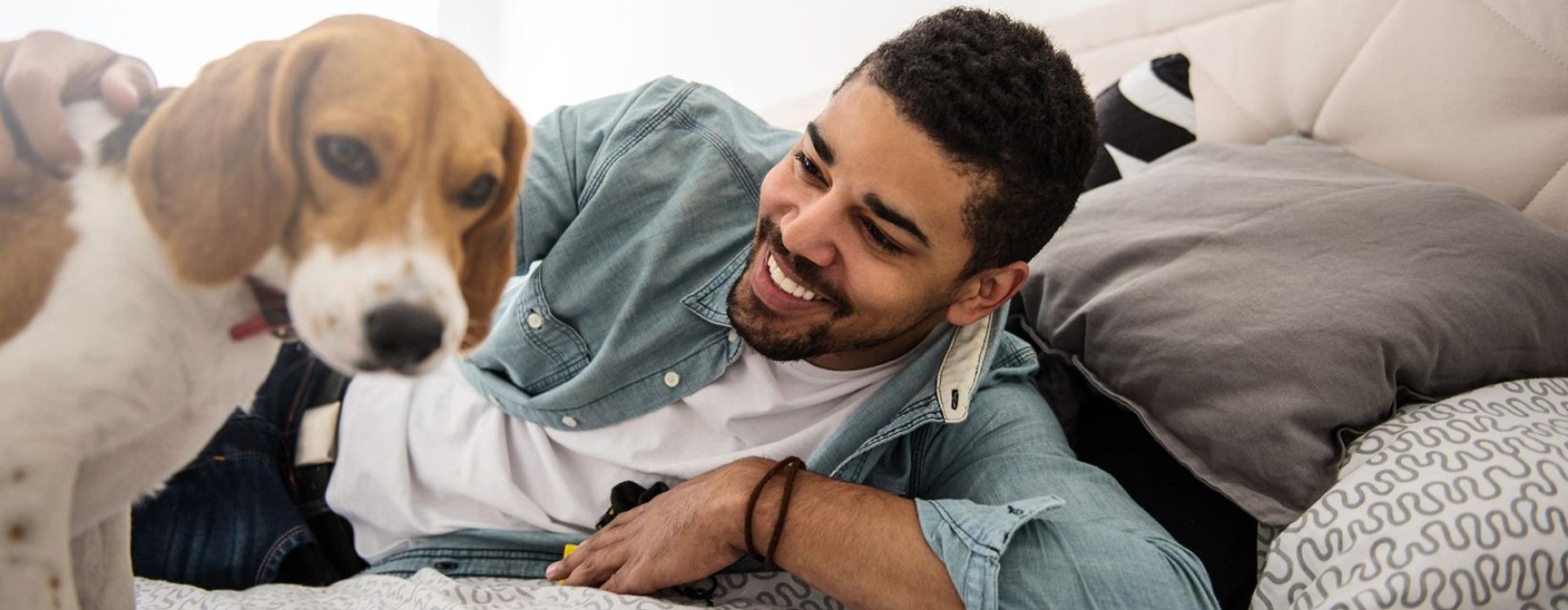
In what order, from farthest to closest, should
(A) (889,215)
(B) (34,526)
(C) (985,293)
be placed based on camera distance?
(C) (985,293) < (A) (889,215) < (B) (34,526)

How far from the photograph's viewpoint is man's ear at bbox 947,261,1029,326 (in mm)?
832

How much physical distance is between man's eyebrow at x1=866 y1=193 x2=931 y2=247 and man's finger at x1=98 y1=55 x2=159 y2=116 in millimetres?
480

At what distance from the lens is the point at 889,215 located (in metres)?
0.74

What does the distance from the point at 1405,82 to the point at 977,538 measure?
0.78m

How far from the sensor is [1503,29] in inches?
38.5

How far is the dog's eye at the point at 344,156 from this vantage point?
41 cm

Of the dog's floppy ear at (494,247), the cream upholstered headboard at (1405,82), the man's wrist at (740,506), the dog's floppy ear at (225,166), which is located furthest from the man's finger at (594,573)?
the cream upholstered headboard at (1405,82)

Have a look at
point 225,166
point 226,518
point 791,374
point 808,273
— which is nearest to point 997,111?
point 808,273

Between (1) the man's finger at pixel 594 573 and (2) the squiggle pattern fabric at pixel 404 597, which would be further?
(1) the man's finger at pixel 594 573

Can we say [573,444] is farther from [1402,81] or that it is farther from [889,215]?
[1402,81]

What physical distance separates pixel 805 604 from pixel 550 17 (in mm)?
554

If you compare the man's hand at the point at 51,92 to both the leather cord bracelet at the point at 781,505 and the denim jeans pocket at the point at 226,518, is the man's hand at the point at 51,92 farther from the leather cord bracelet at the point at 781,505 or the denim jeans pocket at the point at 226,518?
the leather cord bracelet at the point at 781,505

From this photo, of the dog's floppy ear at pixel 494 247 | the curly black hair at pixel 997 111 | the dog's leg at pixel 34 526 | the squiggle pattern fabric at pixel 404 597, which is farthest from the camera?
the curly black hair at pixel 997 111

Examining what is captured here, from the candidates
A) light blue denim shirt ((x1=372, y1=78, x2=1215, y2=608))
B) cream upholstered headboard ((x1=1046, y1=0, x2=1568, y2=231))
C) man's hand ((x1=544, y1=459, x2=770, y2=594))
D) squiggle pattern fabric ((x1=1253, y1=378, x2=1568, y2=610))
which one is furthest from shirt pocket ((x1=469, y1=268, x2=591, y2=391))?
cream upholstered headboard ((x1=1046, y1=0, x2=1568, y2=231))
